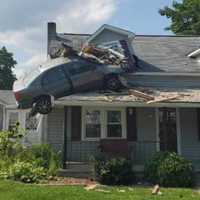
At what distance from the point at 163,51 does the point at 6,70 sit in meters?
56.6

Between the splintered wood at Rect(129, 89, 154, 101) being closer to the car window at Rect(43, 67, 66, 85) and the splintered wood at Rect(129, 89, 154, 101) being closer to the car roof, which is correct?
the car window at Rect(43, 67, 66, 85)

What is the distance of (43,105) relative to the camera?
54.2ft

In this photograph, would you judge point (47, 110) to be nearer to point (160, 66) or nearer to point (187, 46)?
point (160, 66)

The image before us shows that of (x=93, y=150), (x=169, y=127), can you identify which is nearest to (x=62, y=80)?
(x=93, y=150)

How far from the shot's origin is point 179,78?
60.4ft

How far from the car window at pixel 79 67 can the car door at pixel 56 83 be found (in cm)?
39

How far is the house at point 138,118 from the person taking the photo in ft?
50.4

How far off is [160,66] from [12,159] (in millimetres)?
8454

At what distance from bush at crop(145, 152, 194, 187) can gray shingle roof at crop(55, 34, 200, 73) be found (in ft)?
20.3

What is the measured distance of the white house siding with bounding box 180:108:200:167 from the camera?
17.0 m

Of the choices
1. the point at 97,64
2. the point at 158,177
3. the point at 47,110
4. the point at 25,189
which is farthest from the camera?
the point at 97,64

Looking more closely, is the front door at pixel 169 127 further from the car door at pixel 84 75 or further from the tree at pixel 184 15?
the tree at pixel 184 15

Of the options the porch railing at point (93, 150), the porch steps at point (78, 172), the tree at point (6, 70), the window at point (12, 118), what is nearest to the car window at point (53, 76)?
the porch railing at point (93, 150)

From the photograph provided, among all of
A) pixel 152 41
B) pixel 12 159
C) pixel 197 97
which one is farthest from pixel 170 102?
pixel 152 41
